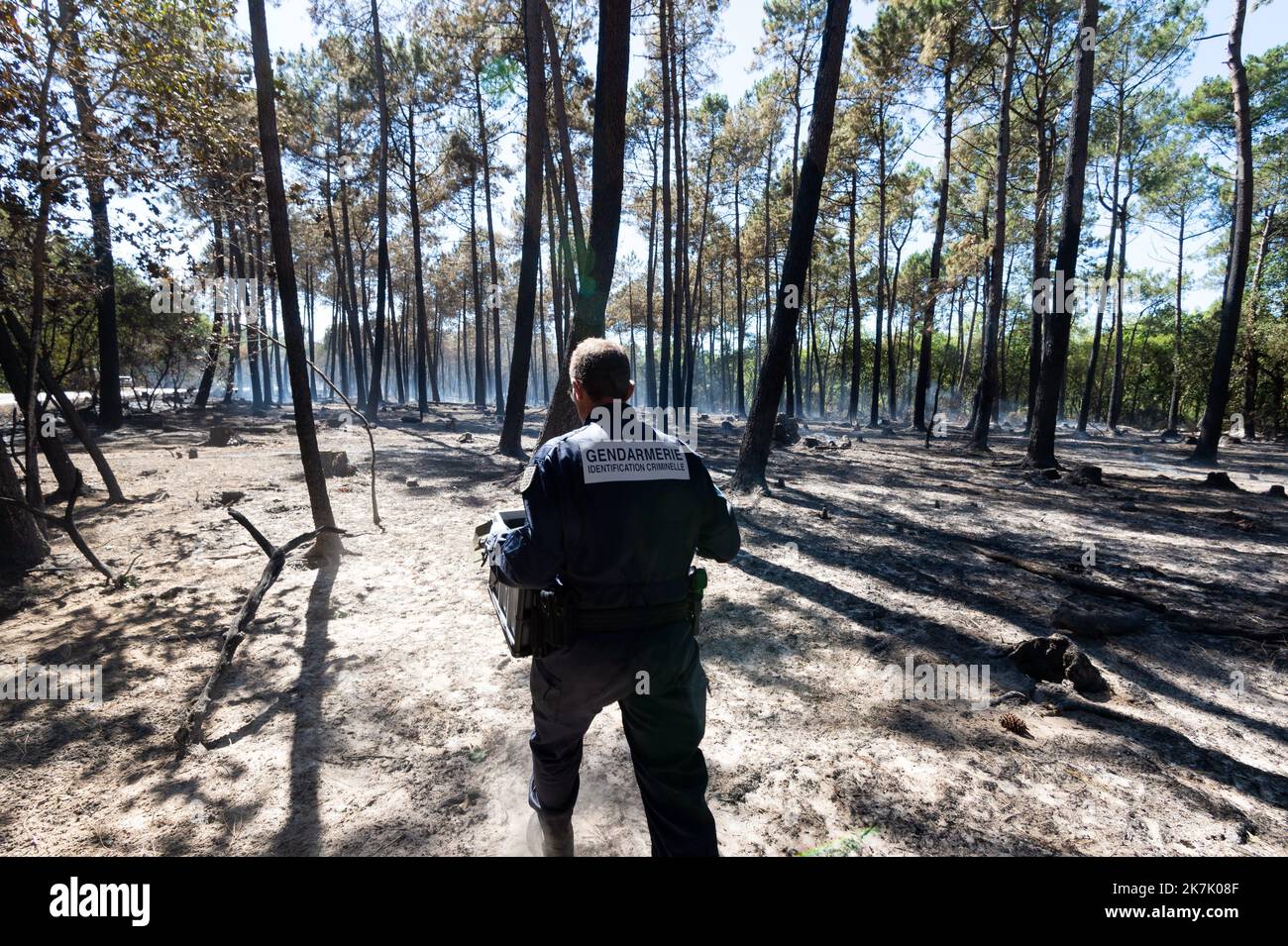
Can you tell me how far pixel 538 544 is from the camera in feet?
6.63

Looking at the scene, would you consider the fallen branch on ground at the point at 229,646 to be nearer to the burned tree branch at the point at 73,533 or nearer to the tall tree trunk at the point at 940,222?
the burned tree branch at the point at 73,533

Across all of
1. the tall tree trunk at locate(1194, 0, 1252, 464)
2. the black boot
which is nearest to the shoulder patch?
the black boot

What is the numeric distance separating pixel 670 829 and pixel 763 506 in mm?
7040

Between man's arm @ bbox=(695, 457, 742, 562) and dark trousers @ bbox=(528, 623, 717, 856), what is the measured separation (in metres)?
0.38

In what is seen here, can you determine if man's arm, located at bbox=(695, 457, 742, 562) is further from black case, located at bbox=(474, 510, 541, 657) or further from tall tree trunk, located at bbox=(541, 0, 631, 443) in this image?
tall tree trunk, located at bbox=(541, 0, 631, 443)

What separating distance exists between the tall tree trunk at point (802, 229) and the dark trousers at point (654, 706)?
694 cm

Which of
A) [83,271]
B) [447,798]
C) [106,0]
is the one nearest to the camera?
[447,798]

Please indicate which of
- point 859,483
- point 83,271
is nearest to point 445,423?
point 83,271

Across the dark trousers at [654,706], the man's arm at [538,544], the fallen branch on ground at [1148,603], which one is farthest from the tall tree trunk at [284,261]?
the fallen branch on ground at [1148,603]

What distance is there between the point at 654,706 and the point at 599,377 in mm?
1252

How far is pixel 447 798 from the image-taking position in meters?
2.81

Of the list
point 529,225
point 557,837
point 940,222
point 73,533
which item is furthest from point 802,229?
point 940,222

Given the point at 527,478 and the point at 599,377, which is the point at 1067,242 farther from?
the point at 527,478

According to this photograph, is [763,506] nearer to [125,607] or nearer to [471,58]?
[125,607]
